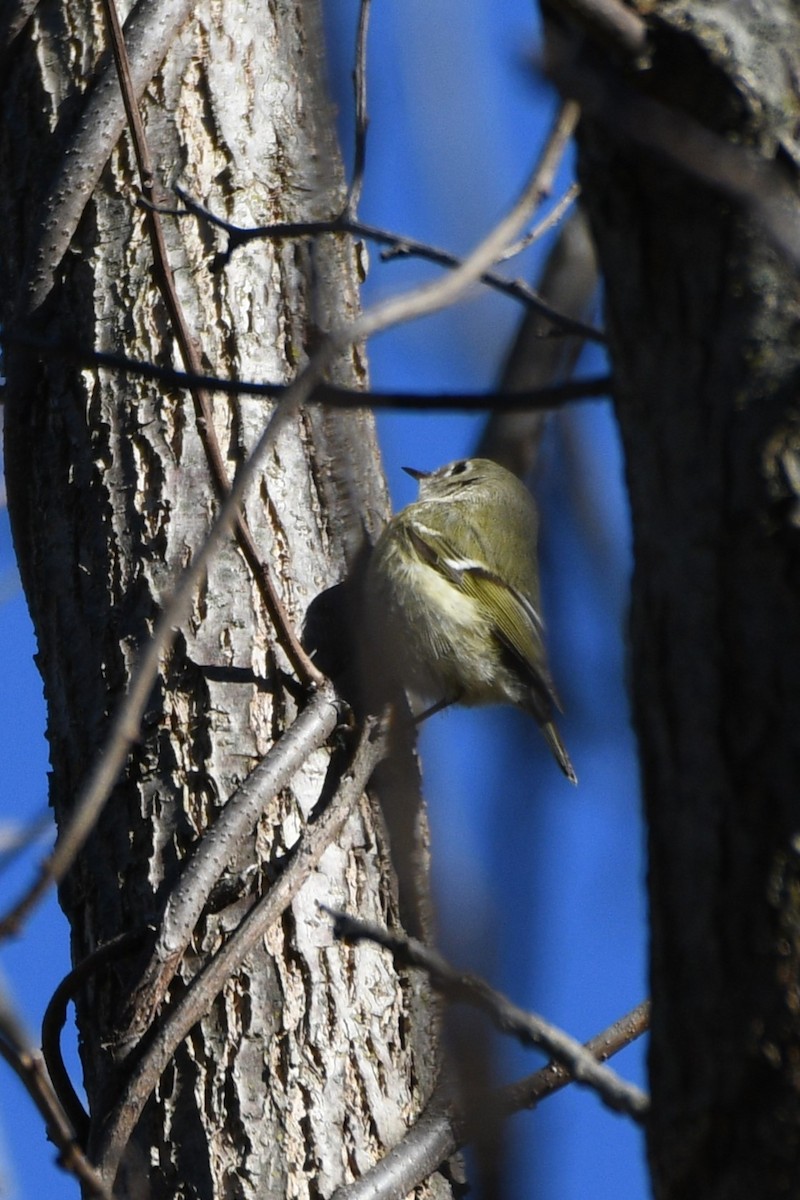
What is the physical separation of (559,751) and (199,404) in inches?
75.0

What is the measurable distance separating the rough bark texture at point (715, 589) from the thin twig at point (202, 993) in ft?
3.38

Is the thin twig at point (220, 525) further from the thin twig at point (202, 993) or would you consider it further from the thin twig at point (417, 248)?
the thin twig at point (202, 993)

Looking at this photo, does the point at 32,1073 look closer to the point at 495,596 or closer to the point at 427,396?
the point at 427,396

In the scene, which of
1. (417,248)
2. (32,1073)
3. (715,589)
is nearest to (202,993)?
(32,1073)

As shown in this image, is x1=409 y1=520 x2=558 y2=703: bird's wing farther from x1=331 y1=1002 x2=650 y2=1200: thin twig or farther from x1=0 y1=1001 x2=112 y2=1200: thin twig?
x1=0 y1=1001 x2=112 y2=1200: thin twig

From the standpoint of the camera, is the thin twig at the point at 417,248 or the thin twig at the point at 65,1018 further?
the thin twig at the point at 65,1018

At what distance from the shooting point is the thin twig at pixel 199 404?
7.27 ft

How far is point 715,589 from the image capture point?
1.11m

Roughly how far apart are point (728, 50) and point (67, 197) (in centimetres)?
158

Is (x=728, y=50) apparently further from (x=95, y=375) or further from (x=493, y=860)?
(x=95, y=375)

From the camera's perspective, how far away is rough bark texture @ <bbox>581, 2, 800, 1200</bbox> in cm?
107

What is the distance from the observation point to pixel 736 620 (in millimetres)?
1097

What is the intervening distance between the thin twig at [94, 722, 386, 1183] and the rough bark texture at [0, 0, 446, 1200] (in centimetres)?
3

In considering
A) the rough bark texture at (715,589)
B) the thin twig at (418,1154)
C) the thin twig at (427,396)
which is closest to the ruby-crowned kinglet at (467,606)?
the thin twig at (418,1154)
